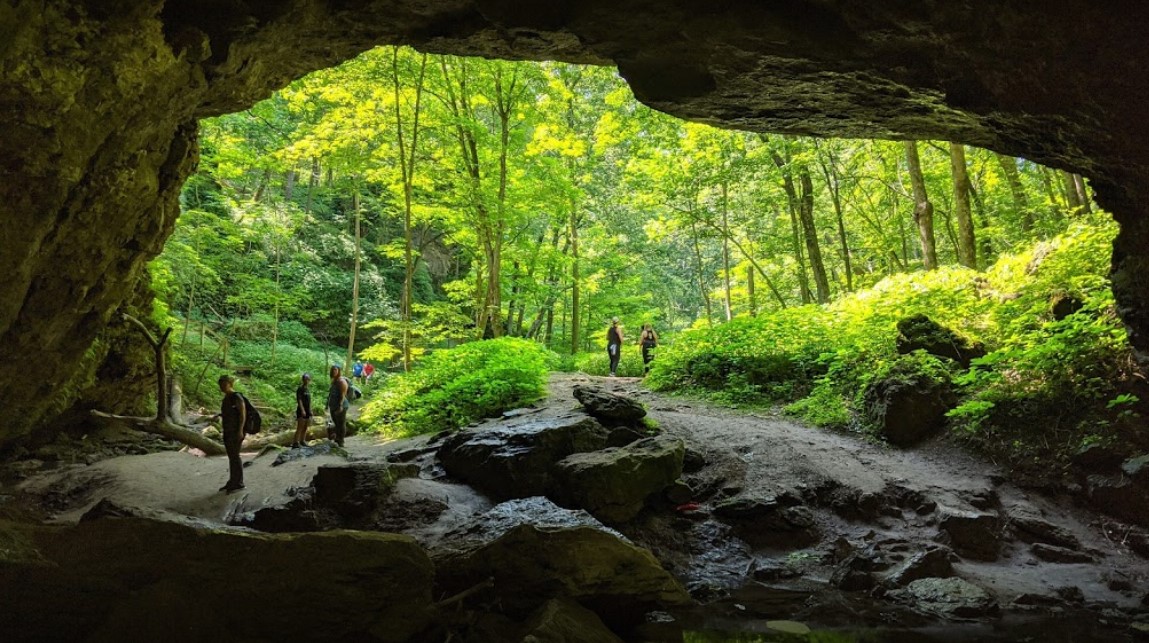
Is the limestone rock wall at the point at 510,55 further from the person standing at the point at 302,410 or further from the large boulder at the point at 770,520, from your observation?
the large boulder at the point at 770,520

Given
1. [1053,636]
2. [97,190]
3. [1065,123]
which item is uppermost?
[1065,123]

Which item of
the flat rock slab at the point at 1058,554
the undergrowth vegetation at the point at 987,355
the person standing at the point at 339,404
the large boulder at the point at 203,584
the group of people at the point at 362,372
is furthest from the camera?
the group of people at the point at 362,372

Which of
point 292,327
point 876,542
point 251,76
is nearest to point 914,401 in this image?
point 876,542

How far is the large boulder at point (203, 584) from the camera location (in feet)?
13.2

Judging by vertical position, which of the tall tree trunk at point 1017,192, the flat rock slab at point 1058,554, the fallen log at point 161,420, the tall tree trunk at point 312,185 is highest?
the tall tree trunk at point 312,185

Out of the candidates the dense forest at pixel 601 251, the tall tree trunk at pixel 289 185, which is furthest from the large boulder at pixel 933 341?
the tall tree trunk at pixel 289 185

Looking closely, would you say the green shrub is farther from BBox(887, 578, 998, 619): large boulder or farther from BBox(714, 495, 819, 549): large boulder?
BBox(887, 578, 998, 619): large boulder

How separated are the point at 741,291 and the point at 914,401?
1698cm

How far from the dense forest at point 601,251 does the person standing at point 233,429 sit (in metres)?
4.03

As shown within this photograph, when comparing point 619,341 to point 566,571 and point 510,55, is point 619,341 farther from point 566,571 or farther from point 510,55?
point 566,571

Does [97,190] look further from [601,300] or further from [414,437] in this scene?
[601,300]

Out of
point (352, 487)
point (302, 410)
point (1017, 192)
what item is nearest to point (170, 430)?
point (302, 410)

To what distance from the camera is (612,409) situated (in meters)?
9.75

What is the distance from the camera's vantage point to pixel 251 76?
23.0ft
